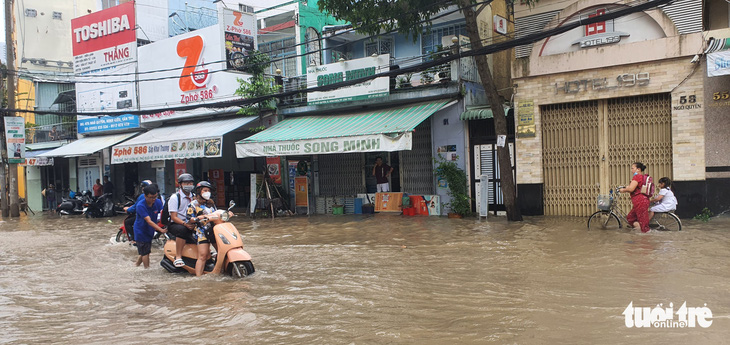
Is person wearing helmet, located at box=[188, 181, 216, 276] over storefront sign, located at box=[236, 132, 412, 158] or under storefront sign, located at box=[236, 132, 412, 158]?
under

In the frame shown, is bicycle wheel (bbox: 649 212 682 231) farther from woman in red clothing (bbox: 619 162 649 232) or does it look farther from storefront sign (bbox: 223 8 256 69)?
storefront sign (bbox: 223 8 256 69)

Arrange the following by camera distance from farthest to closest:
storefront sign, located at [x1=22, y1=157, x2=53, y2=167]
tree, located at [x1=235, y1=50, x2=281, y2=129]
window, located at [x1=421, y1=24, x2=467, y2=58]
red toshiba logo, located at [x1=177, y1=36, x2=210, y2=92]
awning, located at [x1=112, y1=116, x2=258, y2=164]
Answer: storefront sign, located at [x1=22, y1=157, x2=53, y2=167]
red toshiba logo, located at [x1=177, y1=36, x2=210, y2=92]
tree, located at [x1=235, y1=50, x2=281, y2=129]
awning, located at [x1=112, y1=116, x2=258, y2=164]
window, located at [x1=421, y1=24, x2=467, y2=58]

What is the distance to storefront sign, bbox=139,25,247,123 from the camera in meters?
20.0

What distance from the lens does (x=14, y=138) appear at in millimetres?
22594

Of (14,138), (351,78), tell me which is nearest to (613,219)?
(351,78)

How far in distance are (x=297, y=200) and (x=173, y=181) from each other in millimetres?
7321

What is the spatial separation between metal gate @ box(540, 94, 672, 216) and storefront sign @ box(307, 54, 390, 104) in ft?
15.4

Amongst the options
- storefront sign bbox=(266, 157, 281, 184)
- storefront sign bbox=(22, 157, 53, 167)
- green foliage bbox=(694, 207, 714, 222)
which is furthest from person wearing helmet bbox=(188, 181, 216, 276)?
storefront sign bbox=(22, 157, 53, 167)

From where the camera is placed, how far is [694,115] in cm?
1222

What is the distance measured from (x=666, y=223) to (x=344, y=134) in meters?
8.01

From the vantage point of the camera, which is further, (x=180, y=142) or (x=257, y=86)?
(x=180, y=142)

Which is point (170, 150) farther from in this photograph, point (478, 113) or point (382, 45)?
point (478, 113)

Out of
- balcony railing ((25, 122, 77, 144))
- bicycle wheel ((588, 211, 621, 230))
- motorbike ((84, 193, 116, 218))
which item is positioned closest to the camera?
bicycle wheel ((588, 211, 621, 230))

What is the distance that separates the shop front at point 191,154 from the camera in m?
18.7
